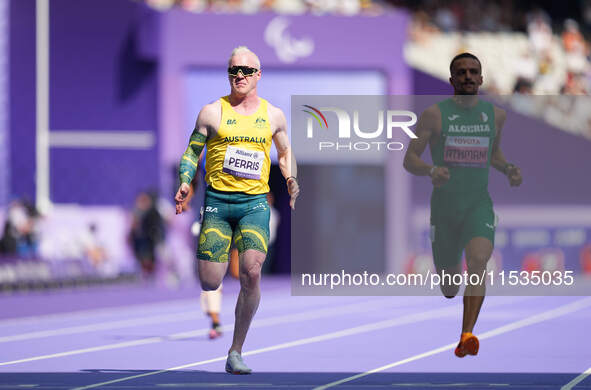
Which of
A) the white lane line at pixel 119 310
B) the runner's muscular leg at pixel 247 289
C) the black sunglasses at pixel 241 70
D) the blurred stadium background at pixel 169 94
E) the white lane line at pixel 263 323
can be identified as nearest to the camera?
the black sunglasses at pixel 241 70

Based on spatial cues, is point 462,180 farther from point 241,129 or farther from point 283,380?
point 283,380

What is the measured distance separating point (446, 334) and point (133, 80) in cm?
1674

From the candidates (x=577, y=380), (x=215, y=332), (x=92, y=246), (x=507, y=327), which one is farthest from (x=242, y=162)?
(x=92, y=246)

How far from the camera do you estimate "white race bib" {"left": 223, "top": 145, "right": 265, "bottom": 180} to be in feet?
28.5

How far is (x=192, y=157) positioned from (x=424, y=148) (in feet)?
5.49

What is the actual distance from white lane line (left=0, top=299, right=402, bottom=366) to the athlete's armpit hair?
8.49 feet

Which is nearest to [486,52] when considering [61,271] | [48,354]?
[61,271]

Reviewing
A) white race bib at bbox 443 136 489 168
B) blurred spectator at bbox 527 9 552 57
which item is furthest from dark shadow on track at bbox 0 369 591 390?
blurred spectator at bbox 527 9 552 57

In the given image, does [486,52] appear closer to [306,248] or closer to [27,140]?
[306,248]

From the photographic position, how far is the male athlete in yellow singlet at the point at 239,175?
8695 mm

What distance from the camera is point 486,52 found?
1372 inches

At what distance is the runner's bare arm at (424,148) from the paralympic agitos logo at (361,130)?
0.08 metres

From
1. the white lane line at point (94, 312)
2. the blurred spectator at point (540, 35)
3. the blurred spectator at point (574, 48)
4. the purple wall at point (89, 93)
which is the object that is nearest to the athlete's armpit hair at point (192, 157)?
the white lane line at point (94, 312)

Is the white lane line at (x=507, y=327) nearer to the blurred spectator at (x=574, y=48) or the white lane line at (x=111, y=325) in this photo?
the white lane line at (x=111, y=325)
